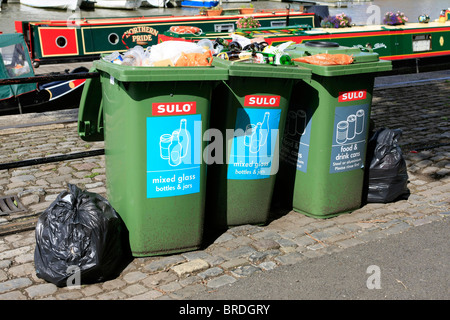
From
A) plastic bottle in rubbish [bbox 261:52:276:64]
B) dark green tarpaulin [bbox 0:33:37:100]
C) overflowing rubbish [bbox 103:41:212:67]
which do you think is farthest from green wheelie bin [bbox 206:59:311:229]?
dark green tarpaulin [bbox 0:33:37:100]

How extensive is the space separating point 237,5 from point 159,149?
4334cm

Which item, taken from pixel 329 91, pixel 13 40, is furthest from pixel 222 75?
pixel 13 40

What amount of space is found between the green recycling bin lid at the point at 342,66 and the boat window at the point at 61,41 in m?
9.59

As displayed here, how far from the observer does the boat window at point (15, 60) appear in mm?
10054

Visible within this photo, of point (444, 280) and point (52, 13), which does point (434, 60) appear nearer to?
point (444, 280)

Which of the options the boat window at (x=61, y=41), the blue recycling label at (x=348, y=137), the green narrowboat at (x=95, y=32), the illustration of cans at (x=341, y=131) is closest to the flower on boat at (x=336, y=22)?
the green narrowboat at (x=95, y=32)

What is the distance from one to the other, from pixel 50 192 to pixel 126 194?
1798 millimetres

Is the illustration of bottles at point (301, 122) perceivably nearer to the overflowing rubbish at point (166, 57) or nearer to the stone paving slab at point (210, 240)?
the stone paving slab at point (210, 240)

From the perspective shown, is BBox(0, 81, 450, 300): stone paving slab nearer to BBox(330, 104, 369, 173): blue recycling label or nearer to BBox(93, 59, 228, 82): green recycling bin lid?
BBox(330, 104, 369, 173): blue recycling label

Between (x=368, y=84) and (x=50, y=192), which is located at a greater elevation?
(x=368, y=84)

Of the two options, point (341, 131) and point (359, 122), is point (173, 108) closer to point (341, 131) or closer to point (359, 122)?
point (341, 131)

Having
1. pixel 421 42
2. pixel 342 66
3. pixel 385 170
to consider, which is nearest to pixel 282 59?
pixel 342 66

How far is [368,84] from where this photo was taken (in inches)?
200

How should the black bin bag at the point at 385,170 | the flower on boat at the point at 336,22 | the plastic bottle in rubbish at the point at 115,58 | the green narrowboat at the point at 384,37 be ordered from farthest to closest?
the flower on boat at the point at 336,22, the green narrowboat at the point at 384,37, the black bin bag at the point at 385,170, the plastic bottle in rubbish at the point at 115,58
